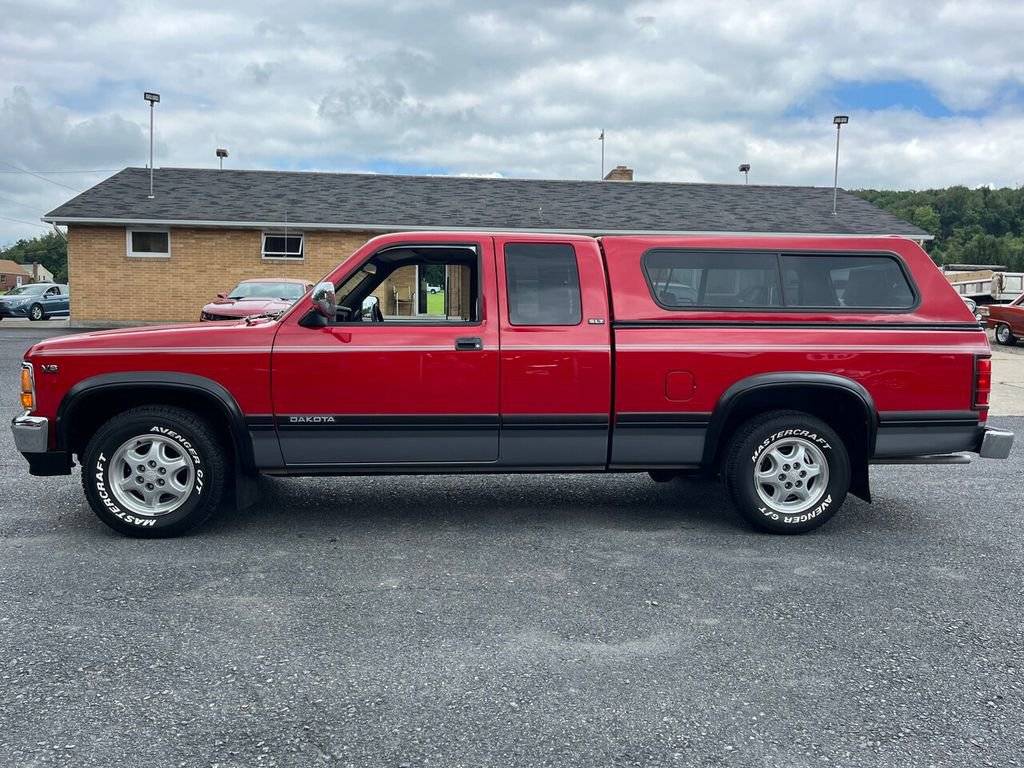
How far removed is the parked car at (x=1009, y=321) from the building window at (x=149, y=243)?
22.6 meters

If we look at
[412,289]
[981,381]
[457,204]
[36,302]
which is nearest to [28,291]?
[36,302]

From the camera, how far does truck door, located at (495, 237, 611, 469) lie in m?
5.19

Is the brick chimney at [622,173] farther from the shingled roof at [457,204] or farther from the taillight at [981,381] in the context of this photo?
the taillight at [981,381]

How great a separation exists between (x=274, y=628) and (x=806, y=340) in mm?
3476

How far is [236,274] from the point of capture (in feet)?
80.9

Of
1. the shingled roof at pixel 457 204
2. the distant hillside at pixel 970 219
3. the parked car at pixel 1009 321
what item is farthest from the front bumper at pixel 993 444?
the distant hillside at pixel 970 219

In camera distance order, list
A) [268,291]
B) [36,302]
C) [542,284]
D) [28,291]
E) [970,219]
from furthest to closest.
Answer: [970,219]
[28,291]
[36,302]
[268,291]
[542,284]

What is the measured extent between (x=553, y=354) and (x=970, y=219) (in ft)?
287

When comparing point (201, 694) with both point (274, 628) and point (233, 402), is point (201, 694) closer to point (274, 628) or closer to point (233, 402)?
point (274, 628)

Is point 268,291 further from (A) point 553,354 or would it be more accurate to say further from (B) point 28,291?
(B) point 28,291

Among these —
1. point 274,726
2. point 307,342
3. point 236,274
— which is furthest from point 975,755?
point 236,274

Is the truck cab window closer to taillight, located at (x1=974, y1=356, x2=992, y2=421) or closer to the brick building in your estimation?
taillight, located at (x1=974, y1=356, x2=992, y2=421)

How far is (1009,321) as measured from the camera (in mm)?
22203

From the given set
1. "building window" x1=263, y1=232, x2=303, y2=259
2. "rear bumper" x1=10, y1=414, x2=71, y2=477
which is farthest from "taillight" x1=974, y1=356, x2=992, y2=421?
"building window" x1=263, y1=232, x2=303, y2=259
